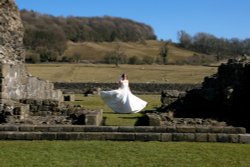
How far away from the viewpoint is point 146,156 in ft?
39.5

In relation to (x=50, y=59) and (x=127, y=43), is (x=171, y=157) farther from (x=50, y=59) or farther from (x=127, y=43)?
(x=127, y=43)

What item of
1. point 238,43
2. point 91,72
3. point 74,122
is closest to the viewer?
point 74,122

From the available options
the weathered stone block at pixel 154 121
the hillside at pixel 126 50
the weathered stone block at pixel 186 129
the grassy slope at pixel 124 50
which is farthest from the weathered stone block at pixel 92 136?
the grassy slope at pixel 124 50

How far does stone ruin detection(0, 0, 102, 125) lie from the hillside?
83.9m

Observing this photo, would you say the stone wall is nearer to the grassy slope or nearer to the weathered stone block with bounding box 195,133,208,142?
the weathered stone block with bounding box 195,133,208,142

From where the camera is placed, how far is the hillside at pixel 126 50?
116m

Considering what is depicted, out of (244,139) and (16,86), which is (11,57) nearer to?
(16,86)

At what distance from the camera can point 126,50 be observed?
13150 centimetres

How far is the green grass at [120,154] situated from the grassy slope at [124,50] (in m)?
96.7

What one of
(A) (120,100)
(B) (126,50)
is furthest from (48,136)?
(B) (126,50)

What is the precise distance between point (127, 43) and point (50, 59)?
51.3 metres

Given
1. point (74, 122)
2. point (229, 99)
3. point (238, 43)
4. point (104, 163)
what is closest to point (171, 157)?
point (104, 163)

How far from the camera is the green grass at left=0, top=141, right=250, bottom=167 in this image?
11.3 m

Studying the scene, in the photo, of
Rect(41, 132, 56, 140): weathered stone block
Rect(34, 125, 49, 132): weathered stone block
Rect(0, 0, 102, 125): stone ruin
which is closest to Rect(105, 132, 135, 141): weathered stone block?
Rect(41, 132, 56, 140): weathered stone block
